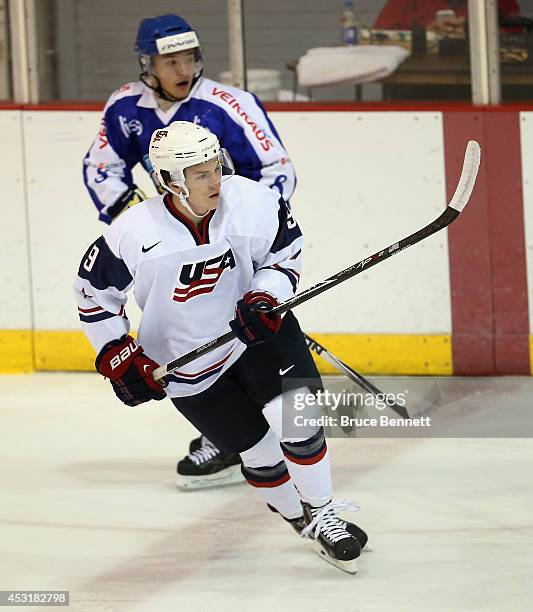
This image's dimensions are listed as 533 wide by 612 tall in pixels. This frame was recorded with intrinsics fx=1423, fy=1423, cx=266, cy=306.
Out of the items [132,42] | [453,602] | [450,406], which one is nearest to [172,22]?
[132,42]

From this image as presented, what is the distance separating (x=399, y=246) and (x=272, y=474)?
2.01 feet

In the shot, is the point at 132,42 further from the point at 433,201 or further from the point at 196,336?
the point at 196,336

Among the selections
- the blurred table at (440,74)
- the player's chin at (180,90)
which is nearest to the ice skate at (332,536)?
the player's chin at (180,90)

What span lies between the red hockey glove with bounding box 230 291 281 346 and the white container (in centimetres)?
201

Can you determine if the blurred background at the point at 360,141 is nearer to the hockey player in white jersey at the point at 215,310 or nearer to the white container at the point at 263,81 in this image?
the white container at the point at 263,81

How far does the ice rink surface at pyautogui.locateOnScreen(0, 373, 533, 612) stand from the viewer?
3100mm

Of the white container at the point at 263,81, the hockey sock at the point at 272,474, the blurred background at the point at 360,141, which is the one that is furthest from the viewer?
the white container at the point at 263,81

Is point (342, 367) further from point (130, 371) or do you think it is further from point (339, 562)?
point (130, 371)

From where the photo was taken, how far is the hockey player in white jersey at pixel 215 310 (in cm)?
304

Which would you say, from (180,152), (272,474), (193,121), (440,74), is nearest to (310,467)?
(272,474)

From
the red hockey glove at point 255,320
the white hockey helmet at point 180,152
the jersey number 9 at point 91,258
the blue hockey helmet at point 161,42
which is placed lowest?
the red hockey glove at point 255,320

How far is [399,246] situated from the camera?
3090 mm

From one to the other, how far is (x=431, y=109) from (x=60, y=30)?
1.36 metres

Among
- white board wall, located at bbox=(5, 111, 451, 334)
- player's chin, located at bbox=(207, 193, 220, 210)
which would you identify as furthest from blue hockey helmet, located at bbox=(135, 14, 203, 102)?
player's chin, located at bbox=(207, 193, 220, 210)
